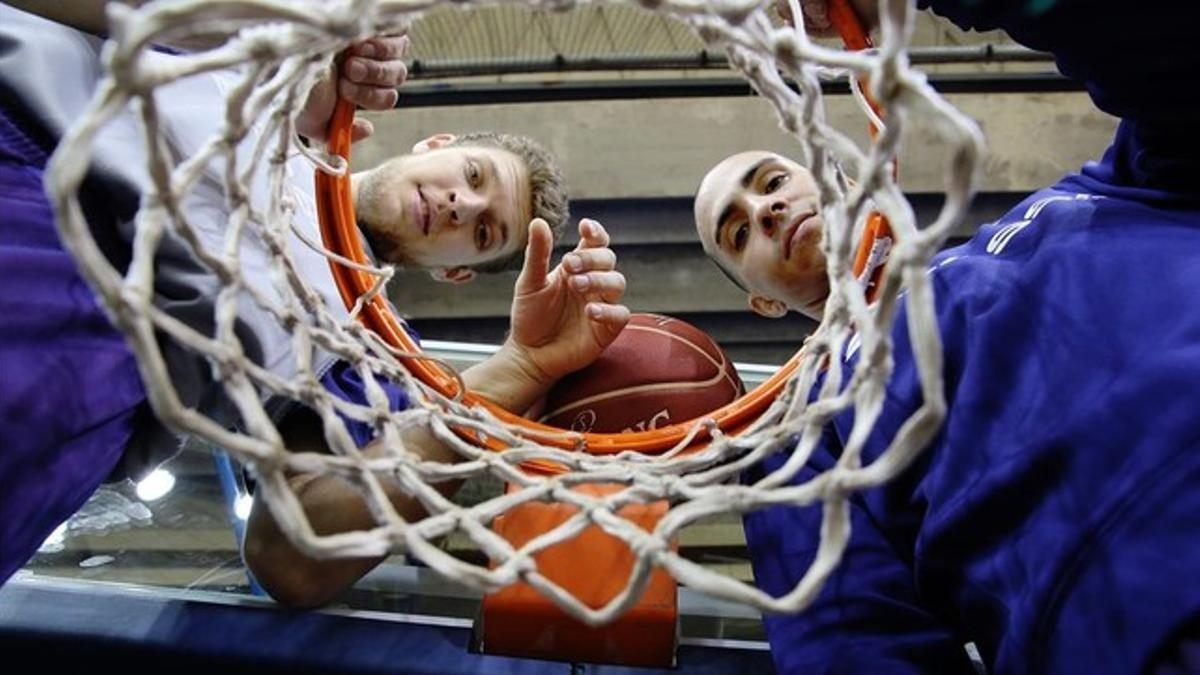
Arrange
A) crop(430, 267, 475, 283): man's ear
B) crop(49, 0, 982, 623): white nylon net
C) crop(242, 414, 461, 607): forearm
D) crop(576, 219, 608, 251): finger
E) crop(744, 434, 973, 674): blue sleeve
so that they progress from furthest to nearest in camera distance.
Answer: crop(430, 267, 475, 283): man's ear
crop(576, 219, 608, 251): finger
crop(242, 414, 461, 607): forearm
crop(744, 434, 973, 674): blue sleeve
crop(49, 0, 982, 623): white nylon net

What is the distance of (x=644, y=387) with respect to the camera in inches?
37.6

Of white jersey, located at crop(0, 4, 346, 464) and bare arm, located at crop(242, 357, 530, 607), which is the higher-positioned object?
white jersey, located at crop(0, 4, 346, 464)

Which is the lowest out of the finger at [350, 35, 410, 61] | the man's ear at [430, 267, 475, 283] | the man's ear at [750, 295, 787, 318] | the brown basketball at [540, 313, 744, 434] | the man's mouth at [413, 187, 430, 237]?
the brown basketball at [540, 313, 744, 434]

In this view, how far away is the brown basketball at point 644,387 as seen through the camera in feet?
3.07

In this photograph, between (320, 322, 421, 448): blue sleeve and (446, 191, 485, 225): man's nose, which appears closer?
(320, 322, 421, 448): blue sleeve

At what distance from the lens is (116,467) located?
0.68 m

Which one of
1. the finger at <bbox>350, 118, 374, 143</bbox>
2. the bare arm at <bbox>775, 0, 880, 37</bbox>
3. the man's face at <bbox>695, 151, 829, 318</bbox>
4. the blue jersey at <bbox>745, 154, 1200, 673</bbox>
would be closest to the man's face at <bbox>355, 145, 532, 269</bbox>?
the finger at <bbox>350, 118, 374, 143</bbox>

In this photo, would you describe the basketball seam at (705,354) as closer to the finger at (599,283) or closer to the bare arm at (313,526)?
the finger at (599,283)

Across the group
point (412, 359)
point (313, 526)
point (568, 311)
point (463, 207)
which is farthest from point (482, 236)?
point (313, 526)

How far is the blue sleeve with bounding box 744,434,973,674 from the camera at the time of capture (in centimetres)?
59

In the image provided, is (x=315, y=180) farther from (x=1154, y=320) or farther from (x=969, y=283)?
(x=1154, y=320)

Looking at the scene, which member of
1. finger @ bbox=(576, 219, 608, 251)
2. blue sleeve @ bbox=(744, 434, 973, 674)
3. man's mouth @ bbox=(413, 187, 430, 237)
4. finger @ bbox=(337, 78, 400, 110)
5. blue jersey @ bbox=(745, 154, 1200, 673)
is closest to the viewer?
blue jersey @ bbox=(745, 154, 1200, 673)

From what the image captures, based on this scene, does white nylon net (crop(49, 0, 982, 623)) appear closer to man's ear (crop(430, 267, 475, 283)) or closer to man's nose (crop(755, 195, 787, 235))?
man's nose (crop(755, 195, 787, 235))

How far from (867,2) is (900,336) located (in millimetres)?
294
